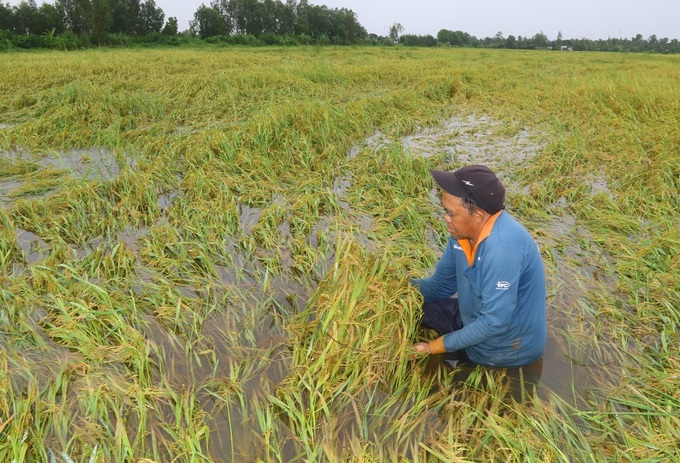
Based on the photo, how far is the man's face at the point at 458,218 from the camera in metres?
2.37

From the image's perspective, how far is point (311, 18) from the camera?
61906mm

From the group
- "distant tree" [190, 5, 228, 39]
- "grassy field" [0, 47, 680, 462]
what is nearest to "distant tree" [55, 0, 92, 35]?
"distant tree" [190, 5, 228, 39]

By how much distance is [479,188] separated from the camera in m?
2.25

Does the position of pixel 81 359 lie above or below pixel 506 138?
below

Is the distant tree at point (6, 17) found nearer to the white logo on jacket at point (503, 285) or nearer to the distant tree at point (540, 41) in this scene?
the white logo on jacket at point (503, 285)

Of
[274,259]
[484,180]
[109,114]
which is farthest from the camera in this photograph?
[109,114]

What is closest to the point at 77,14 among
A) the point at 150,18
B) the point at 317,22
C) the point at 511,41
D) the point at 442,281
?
the point at 150,18

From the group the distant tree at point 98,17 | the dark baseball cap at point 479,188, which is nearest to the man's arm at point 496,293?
the dark baseball cap at point 479,188

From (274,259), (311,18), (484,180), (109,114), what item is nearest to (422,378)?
(484,180)

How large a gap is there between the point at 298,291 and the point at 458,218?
1.70 meters

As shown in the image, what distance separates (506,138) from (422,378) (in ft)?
21.7

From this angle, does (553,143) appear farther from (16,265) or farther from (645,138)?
(16,265)

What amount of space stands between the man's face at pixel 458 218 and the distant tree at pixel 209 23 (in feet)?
174

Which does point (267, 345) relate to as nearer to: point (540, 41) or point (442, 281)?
point (442, 281)
